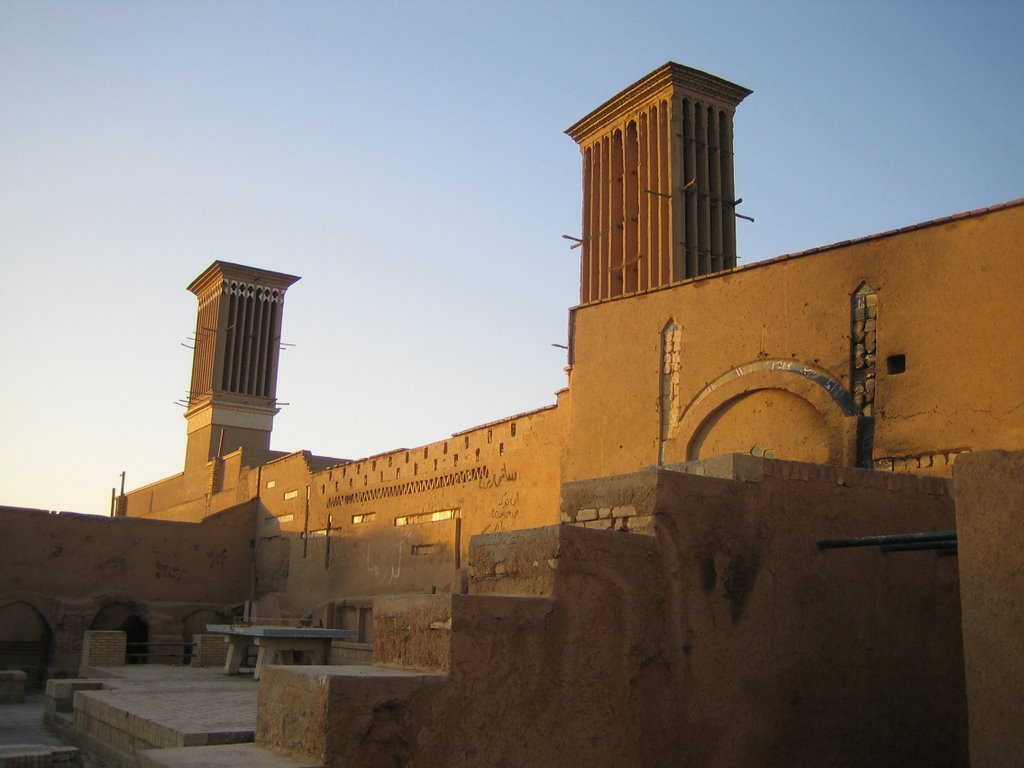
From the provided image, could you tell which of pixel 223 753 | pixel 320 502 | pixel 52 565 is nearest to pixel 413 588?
pixel 320 502

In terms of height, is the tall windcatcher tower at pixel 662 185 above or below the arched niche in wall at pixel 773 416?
above

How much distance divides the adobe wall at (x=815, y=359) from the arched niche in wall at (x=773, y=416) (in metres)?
0.01

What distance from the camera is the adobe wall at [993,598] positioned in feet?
15.9

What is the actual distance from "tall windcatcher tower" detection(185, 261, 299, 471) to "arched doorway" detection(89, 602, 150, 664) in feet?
45.4

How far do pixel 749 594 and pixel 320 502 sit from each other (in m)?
18.5

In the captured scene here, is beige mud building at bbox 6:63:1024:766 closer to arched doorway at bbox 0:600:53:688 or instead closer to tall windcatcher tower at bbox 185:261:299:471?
arched doorway at bbox 0:600:53:688

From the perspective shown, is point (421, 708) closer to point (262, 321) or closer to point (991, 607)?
point (991, 607)

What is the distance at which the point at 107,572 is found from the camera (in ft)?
76.2

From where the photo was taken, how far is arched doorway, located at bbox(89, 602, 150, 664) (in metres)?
22.3

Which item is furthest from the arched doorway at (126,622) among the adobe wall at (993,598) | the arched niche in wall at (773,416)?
the adobe wall at (993,598)

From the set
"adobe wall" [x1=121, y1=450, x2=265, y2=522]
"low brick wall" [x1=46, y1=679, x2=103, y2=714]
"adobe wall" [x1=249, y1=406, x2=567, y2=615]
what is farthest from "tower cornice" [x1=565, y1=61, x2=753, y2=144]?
"low brick wall" [x1=46, y1=679, x2=103, y2=714]

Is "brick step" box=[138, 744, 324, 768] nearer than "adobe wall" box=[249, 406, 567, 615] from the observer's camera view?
Yes

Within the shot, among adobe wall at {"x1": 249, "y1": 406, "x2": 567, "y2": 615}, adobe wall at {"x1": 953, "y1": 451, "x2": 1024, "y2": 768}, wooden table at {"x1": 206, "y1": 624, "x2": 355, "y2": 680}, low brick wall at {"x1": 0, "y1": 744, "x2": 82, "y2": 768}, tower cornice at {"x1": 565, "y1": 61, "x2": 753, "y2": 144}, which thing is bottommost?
low brick wall at {"x1": 0, "y1": 744, "x2": 82, "y2": 768}

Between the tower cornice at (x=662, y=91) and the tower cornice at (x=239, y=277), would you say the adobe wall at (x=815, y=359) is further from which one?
the tower cornice at (x=239, y=277)
